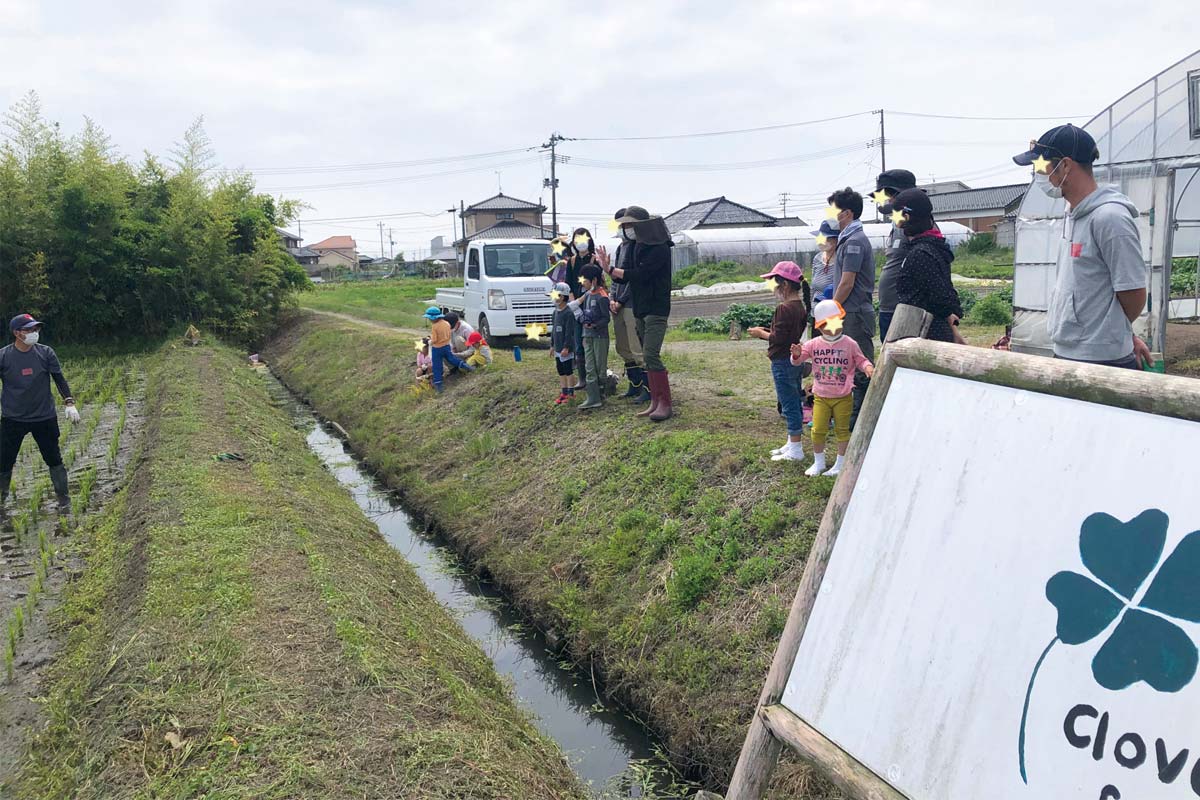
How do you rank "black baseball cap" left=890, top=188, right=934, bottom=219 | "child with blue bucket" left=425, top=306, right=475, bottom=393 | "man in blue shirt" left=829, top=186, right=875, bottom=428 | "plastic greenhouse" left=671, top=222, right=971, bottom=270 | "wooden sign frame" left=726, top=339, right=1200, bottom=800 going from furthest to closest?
"plastic greenhouse" left=671, top=222, right=971, bottom=270 < "child with blue bucket" left=425, top=306, right=475, bottom=393 < "man in blue shirt" left=829, top=186, right=875, bottom=428 < "black baseball cap" left=890, top=188, right=934, bottom=219 < "wooden sign frame" left=726, top=339, right=1200, bottom=800

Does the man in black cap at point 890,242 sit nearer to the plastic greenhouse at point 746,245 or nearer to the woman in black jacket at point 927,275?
the woman in black jacket at point 927,275

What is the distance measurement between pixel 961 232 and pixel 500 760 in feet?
134

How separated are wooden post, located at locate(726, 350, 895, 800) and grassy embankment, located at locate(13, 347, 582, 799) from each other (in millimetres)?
1310

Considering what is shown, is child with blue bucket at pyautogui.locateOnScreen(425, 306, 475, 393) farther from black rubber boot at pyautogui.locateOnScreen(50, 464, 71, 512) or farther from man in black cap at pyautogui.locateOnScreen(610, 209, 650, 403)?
black rubber boot at pyautogui.locateOnScreen(50, 464, 71, 512)

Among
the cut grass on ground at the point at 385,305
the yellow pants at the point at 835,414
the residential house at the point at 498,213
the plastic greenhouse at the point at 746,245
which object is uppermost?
the residential house at the point at 498,213

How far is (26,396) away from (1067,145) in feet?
28.1

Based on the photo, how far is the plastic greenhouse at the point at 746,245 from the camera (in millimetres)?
36719

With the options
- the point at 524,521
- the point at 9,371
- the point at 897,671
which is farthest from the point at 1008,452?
the point at 9,371

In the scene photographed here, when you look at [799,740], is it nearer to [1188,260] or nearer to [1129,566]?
[1129,566]

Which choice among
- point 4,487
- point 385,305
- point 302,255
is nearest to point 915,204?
point 4,487

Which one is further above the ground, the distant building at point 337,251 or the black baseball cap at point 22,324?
the distant building at point 337,251

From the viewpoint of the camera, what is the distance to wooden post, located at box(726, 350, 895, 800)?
2.43m

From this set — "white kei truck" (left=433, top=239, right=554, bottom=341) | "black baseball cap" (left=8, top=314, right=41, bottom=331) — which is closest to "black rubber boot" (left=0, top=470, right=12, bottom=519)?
"black baseball cap" (left=8, top=314, right=41, bottom=331)

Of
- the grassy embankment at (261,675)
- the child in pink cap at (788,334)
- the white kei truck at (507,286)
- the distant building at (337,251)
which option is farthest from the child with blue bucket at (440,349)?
the distant building at (337,251)
